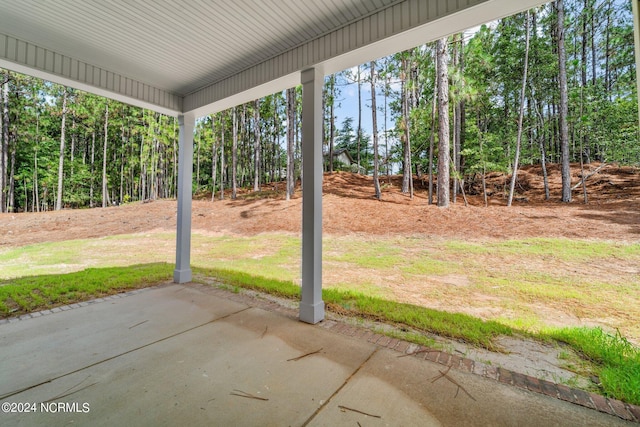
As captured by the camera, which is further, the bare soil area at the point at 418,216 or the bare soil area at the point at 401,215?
the bare soil area at the point at 401,215

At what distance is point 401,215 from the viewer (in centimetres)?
858

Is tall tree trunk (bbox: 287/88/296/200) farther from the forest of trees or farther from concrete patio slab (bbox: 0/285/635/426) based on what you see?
concrete patio slab (bbox: 0/285/635/426)

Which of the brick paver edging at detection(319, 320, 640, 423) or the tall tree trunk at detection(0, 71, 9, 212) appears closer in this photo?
the brick paver edging at detection(319, 320, 640, 423)

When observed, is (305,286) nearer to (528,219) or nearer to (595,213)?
(528,219)

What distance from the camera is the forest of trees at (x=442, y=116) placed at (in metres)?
8.48

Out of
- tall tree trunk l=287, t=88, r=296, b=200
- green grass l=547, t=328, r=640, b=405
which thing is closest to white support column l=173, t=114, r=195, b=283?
green grass l=547, t=328, r=640, b=405

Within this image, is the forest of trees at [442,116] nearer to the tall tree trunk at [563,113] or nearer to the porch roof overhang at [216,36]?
the tall tree trunk at [563,113]

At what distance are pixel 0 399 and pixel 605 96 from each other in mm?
13597

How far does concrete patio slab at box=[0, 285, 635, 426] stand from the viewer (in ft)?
4.79

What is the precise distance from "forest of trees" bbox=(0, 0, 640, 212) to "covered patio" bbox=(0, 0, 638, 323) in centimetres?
592

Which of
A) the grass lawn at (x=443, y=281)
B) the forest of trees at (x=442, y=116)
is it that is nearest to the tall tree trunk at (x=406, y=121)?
the forest of trees at (x=442, y=116)

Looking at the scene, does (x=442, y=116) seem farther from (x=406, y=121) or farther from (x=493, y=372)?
(x=493, y=372)

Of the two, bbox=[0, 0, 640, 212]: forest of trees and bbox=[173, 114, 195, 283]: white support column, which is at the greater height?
bbox=[0, 0, 640, 212]: forest of trees

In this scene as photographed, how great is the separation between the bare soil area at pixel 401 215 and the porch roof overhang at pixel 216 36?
5639 millimetres
